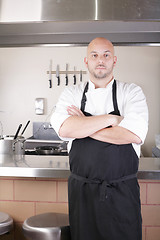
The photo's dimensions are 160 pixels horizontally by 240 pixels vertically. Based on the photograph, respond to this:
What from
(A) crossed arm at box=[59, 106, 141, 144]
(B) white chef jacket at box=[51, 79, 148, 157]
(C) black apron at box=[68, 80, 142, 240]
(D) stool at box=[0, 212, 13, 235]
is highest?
(B) white chef jacket at box=[51, 79, 148, 157]

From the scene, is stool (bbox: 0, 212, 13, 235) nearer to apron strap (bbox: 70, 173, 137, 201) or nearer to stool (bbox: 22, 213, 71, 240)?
stool (bbox: 22, 213, 71, 240)

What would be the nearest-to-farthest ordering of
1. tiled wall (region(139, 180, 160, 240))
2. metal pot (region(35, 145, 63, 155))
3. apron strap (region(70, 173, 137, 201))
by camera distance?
apron strap (region(70, 173, 137, 201))
tiled wall (region(139, 180, 160, 240))
metal pot (region(35, 145, 63, 155))

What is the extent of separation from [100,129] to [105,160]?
0.61 feet

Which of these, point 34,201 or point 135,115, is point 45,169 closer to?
Result: point 34,201

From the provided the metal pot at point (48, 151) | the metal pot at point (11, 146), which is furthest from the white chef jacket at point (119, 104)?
the metal pot at point (48, 151)

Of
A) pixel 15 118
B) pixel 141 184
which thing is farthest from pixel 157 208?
pixel 15 118

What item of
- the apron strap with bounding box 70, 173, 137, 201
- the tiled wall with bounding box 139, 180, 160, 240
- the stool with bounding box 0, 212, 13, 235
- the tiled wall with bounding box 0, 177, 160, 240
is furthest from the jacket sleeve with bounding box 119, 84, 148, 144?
the stool with bounding box 0, 212, 13, 235

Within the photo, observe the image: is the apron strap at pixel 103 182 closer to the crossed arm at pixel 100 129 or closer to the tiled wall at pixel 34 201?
the crossed arm at pixel 100 129

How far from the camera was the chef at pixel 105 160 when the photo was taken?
1.89 m

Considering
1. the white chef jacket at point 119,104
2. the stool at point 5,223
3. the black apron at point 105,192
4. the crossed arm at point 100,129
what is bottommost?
the stool at point 5,223

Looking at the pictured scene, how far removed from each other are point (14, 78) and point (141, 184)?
3.76 m

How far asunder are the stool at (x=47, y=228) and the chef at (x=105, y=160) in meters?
0.07

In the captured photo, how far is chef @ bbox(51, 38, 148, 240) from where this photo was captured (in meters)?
1.89

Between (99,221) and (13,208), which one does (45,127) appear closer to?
(13,208)
